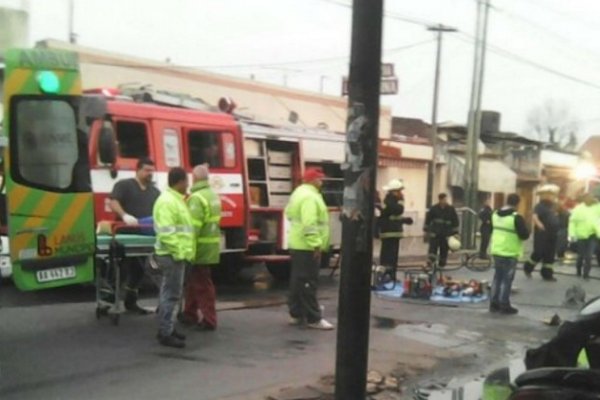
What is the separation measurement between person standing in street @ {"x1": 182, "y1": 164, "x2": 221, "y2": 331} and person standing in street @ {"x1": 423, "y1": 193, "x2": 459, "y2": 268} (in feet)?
27.2

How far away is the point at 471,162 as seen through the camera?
1026 inches

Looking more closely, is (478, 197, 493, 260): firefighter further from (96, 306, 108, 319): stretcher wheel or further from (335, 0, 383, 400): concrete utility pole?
(335, 0, 383, 400): concrete utility pole

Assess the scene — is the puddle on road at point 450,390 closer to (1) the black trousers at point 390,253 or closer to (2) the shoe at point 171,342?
(2) the shoe at point 171,342

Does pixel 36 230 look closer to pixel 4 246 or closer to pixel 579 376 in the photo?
pixel 4 246

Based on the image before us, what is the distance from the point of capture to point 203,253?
28.2ft

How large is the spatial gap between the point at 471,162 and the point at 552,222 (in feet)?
36.8

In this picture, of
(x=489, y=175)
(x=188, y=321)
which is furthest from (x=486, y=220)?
(x=489, y=175)

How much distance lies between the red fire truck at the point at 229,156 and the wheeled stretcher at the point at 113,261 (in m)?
1.61

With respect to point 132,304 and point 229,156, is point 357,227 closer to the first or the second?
point 132,304

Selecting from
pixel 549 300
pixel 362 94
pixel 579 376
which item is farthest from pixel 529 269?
pixel 579 376

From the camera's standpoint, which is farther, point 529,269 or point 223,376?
point 529,269

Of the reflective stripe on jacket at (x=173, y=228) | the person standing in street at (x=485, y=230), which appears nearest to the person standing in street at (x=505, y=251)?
the reflective stripe on jacket at (x=173, y=228)

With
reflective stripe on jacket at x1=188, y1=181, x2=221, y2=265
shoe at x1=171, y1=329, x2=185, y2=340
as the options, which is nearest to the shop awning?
reflective stripe on jacket at x1=188, y1=181, x2=221, y2=265

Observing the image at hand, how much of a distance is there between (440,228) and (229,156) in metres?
5.29
